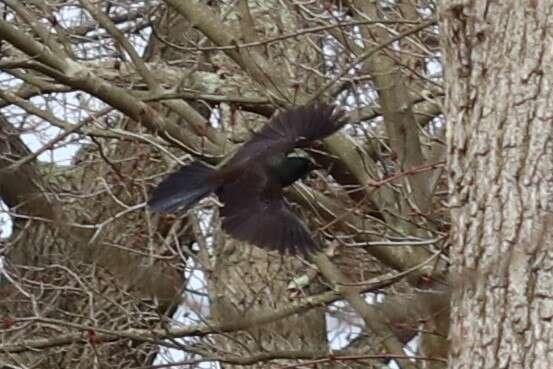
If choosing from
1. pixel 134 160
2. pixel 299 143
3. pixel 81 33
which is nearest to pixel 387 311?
pixel 299 143

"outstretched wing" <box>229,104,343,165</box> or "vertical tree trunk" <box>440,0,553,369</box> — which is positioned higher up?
"outstretched wing" <box>229,104,343,165</box>

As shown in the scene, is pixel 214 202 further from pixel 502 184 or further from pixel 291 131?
pixel 502 184

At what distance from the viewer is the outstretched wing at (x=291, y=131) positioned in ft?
13.3

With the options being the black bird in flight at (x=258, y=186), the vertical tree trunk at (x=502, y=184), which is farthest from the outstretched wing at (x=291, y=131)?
the vertical tree trunk at (x=502, y=184)

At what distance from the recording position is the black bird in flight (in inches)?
164

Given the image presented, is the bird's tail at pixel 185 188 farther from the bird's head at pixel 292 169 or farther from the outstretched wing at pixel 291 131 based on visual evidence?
the bird's head at pixel 292 169

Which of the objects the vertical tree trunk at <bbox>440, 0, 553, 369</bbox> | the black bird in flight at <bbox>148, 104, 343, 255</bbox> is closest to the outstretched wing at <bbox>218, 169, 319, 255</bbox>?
the black bird in flight at <bbox>148, 104, 343, 255</bbox>

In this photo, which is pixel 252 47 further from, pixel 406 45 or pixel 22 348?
pixel 22 348

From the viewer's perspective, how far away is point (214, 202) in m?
5.00

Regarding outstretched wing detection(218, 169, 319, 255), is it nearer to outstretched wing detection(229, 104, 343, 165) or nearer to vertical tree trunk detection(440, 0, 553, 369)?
outstretched wing detection(229, 104, 343, 165)

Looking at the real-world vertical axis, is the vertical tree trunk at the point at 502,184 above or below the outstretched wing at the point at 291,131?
below

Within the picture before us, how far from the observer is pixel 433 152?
4.66 metres

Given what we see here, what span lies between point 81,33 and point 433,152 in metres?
1.99

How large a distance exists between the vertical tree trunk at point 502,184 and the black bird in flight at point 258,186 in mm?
922
